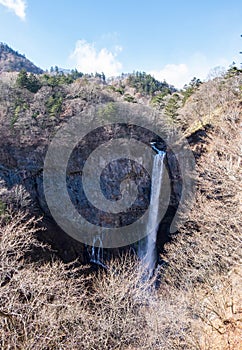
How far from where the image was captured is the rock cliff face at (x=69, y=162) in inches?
715

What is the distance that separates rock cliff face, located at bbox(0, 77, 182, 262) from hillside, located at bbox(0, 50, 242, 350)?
0.28 feet

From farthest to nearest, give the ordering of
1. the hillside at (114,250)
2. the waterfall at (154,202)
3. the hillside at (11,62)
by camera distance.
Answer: the hillside at (11,62) < the waterfall at (154,202) < the hillside at (114,250)

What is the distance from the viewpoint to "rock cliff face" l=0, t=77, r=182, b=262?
1817 cm

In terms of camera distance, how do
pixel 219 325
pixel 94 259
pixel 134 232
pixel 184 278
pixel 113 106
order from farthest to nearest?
pixel 113 106, pixel 134 232, pixel 94 259, pixel 184 278, pixel 219 325

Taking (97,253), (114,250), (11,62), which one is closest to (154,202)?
(114,250)

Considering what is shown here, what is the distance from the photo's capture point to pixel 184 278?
12.0 m

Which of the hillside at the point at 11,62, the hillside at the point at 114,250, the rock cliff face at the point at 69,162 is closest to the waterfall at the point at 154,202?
the rock cliff face at the point at 69,162

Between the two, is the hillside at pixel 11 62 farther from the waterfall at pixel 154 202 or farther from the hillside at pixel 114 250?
the waterfall at pixel 154 202

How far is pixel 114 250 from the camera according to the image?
1967cm

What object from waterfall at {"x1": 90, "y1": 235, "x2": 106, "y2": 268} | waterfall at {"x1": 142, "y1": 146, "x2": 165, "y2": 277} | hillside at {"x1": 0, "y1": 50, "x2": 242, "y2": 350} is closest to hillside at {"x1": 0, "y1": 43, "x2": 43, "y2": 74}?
hillside at {"x1": 0, "y1": 50, "x2": 242, "y2": 350}

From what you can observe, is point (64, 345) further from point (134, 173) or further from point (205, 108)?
point (205, 108)

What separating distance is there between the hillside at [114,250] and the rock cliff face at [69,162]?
9 centimetres

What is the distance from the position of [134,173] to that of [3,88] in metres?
14.1

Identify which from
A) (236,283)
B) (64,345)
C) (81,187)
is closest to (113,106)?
(81,187)
